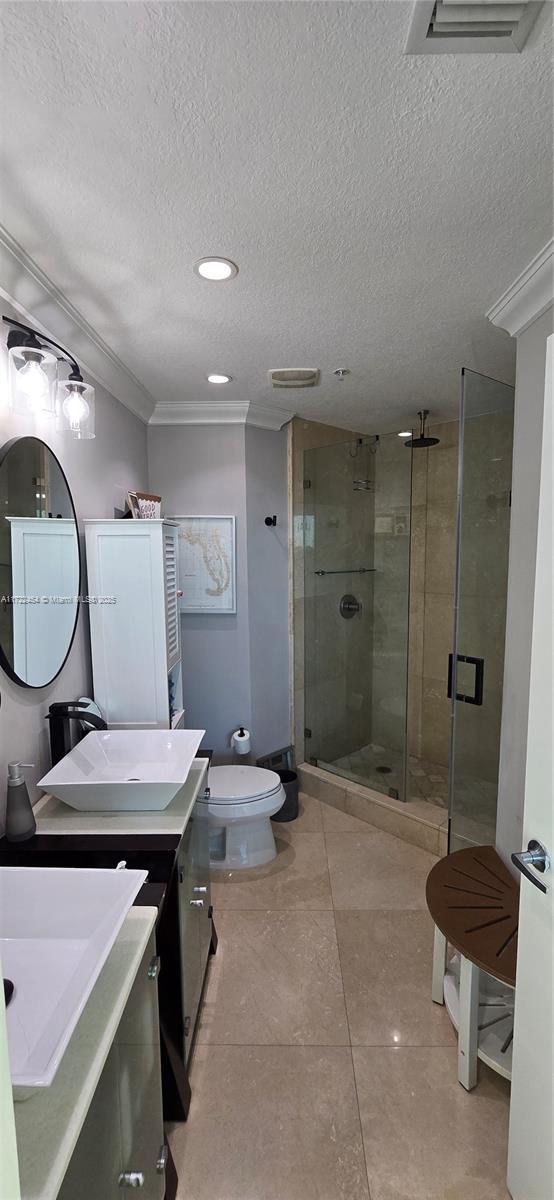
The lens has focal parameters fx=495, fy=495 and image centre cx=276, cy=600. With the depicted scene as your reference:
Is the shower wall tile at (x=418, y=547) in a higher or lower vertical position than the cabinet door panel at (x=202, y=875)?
higher

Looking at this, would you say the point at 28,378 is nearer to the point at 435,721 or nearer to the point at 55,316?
the point at 55,316

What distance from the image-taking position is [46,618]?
66.8 inches

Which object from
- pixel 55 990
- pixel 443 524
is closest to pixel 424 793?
pixel 443 524

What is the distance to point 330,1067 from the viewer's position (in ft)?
5.16

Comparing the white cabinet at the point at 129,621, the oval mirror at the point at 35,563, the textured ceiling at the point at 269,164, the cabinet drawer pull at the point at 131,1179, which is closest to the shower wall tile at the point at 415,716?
the white cabinet at the point at 129,621

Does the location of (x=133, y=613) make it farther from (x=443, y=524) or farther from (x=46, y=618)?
(x=443, y=524)

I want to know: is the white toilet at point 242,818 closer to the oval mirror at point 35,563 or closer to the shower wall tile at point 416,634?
the oval mirror at point 35,563

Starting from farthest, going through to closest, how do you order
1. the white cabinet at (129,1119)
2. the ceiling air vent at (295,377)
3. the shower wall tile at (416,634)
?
the shower wall tile at (416,634)
the ceiling air vent at (295,377)
the white cabinet at (129,1119)

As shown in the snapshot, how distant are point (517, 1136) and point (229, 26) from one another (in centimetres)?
235

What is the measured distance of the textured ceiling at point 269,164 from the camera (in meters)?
0.82

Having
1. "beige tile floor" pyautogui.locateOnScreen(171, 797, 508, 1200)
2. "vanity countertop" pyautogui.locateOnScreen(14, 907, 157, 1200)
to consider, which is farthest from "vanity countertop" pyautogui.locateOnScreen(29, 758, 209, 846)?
"beige tile floor" pyautogui.locateOnScreen(171, 797, 508, 1200)

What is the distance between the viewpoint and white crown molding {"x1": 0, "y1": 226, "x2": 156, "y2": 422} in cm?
136

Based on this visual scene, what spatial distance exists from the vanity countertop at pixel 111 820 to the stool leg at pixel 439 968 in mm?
1019

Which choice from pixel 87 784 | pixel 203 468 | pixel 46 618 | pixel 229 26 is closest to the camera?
pixel 229 26
